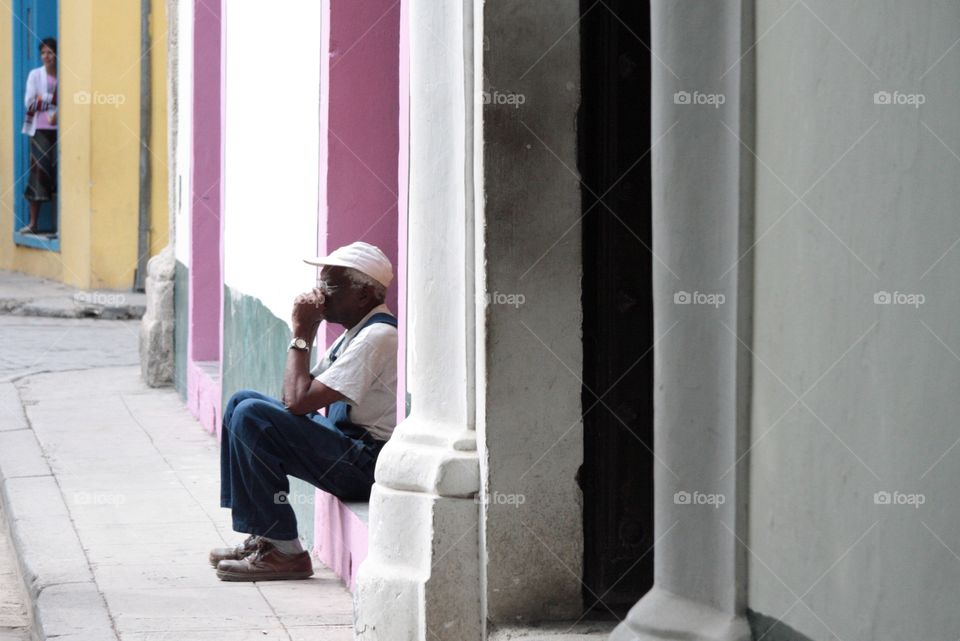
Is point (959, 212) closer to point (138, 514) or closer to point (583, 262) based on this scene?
point (583, 262)

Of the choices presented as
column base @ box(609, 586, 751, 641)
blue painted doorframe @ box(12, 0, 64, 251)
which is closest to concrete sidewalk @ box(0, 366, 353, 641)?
column base @ box(609, 586, 751, 641)

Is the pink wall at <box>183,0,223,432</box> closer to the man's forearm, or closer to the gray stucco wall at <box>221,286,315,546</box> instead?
the gray stucco wall at <box>221,286,315,546</box>

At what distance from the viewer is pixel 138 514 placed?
22.2ft

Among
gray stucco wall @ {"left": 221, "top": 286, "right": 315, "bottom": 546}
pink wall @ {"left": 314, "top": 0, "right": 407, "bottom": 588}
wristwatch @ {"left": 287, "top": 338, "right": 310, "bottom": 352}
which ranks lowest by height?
gray stucco wall @ {"left": 221, "top": 286, "right": 315, "bottom": 546}

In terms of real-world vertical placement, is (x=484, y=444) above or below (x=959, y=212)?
below

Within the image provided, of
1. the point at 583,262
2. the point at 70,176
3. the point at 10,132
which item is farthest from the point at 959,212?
the point at 10,132

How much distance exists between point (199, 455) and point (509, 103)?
14.6 feet

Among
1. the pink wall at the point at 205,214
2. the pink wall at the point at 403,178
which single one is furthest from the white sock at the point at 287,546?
the pink wall at the point at 205,214

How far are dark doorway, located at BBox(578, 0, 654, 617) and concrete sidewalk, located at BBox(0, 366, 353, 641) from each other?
1080 mm

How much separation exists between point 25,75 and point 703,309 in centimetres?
1640

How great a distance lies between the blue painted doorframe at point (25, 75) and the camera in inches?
692

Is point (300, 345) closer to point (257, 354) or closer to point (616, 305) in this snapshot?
point (616, 305)

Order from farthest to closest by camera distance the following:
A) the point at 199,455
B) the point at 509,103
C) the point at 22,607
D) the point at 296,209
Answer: the point at 199,455 < the point at 296,209 < the point at 22,607 < the point at 509,103

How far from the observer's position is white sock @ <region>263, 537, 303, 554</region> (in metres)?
5.67
